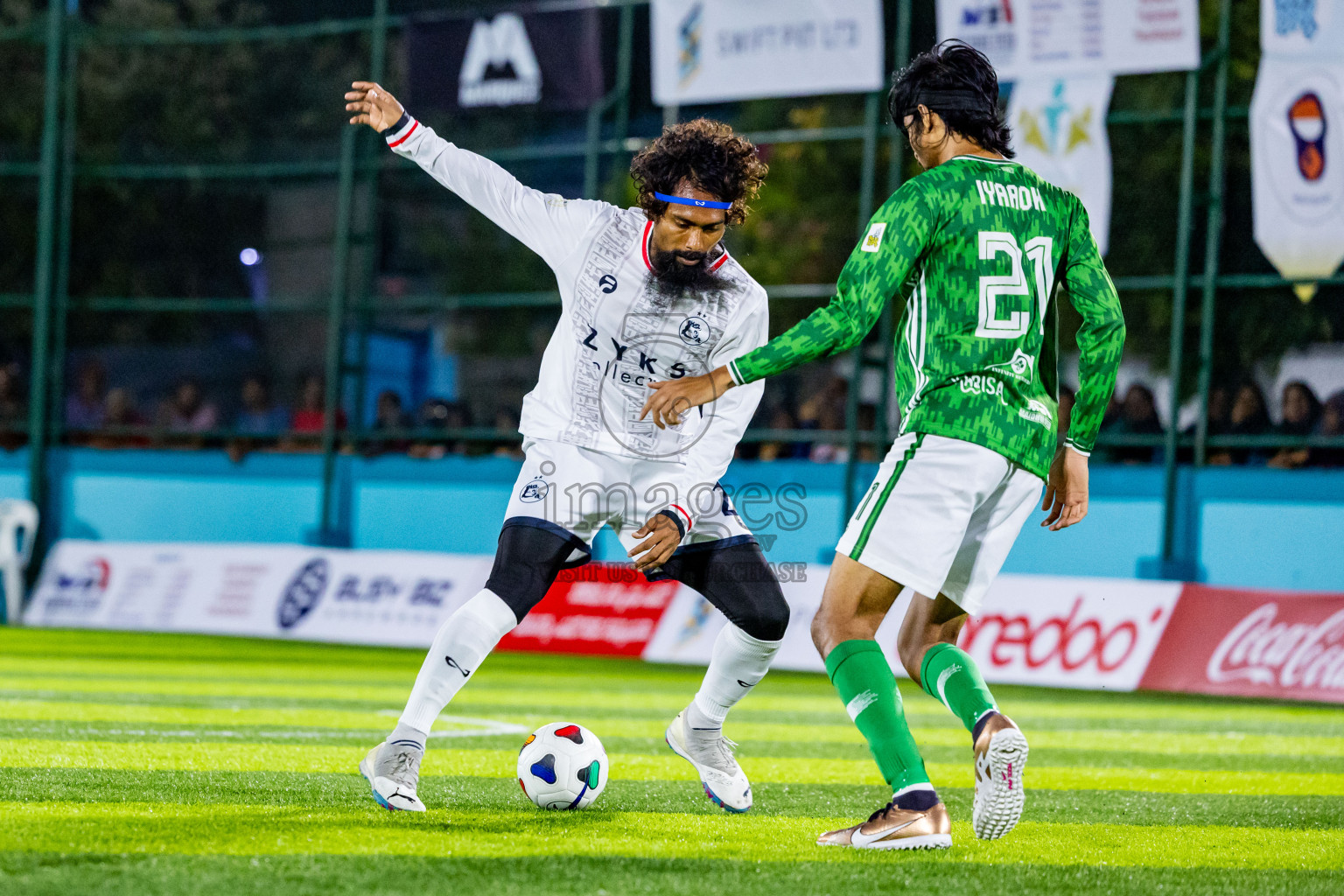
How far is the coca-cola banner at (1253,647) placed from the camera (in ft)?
37.1

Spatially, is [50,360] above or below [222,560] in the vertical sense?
above

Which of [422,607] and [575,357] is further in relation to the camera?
[422,607]

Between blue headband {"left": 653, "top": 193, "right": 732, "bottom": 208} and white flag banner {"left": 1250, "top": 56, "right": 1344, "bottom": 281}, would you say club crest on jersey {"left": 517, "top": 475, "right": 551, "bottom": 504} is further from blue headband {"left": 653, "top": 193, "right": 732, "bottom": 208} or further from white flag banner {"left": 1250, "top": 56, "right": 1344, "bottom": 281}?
white flag banner {"left": 1250, "top": 56, "right": 1344, "bottom": 281}

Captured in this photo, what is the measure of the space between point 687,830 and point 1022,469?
1.47 meters

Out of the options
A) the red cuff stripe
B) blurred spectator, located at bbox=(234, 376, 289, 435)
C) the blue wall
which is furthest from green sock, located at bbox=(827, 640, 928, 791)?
blurred spectator, located at bbox=(234, 376, 289, 435)

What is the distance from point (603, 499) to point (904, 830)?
4.68ft

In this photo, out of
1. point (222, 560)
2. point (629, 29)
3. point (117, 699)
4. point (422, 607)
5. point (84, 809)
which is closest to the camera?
point (84, 809)

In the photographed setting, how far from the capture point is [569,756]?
5.16 meters

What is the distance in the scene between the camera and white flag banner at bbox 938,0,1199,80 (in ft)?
46.8

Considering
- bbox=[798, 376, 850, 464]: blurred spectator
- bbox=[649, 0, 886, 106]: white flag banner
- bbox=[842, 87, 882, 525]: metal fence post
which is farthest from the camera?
bbox=[798, 376, 850, 464]: blurred spectator

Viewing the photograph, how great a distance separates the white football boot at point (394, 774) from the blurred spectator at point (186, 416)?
1420 centimetres

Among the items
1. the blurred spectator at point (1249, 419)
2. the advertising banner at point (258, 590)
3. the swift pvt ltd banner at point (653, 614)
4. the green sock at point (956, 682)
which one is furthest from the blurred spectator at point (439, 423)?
the green sock at point (956, 682)

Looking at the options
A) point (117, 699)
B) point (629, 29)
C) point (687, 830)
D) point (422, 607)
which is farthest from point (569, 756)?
point (629, 29)

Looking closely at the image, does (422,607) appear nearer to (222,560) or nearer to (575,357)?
(222,560)
